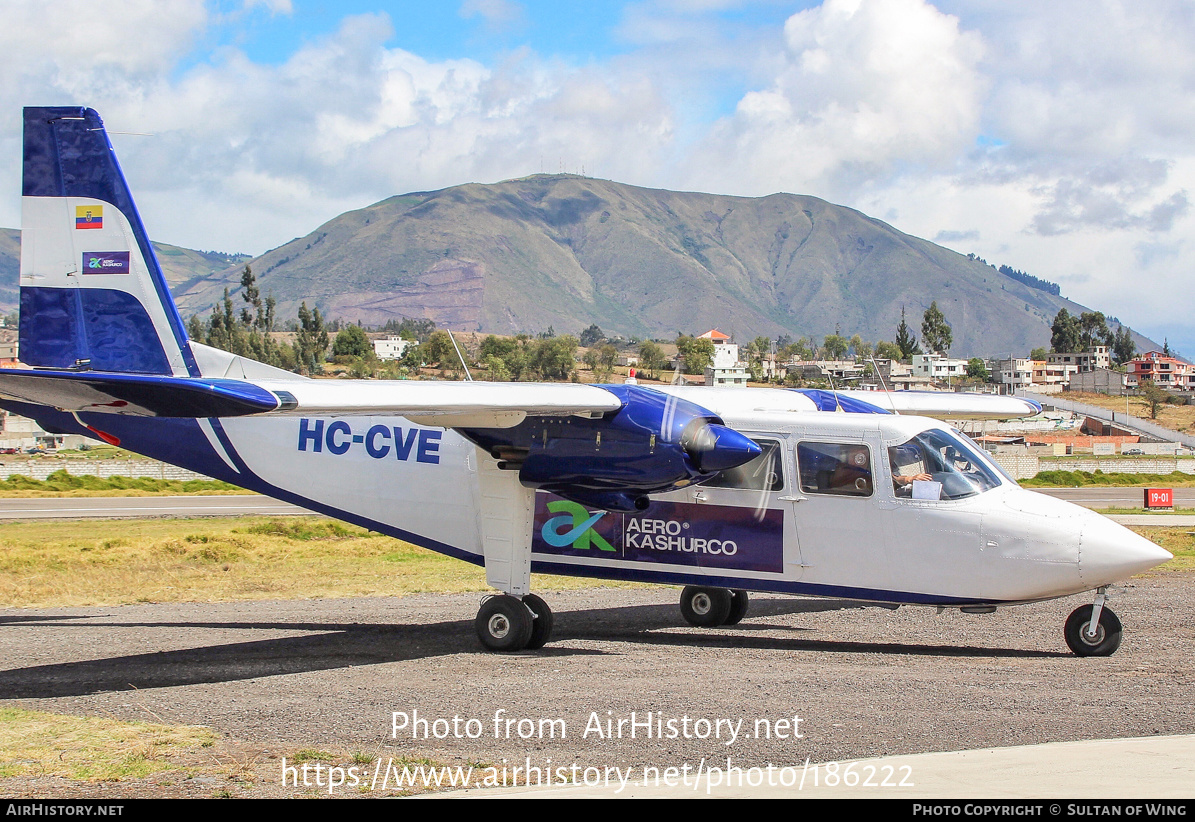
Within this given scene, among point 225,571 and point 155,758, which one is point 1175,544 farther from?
point 155,758

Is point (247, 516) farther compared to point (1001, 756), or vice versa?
point (247, 516)

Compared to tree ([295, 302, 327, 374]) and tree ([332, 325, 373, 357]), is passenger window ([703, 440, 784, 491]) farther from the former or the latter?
tree ([332, 325, 373, 357])

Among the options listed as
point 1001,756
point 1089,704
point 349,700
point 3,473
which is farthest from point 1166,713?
point 3,473

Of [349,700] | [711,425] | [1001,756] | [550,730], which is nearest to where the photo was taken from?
[1001,756]

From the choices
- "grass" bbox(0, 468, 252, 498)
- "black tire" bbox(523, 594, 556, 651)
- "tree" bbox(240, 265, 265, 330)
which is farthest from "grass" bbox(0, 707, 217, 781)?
"tree" bbox(240, 265, 265, 330)

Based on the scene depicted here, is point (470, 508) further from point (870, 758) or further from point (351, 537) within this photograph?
point (351, 537)

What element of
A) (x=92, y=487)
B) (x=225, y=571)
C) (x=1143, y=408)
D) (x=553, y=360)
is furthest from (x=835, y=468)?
(x=1143, y=408)

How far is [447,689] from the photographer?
32.5 ft

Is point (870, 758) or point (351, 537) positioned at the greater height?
point (870, 758)

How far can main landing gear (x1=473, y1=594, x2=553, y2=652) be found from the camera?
39.8ft

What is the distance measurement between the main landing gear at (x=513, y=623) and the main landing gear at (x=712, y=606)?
2604mm

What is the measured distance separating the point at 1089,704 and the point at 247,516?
33243 mm

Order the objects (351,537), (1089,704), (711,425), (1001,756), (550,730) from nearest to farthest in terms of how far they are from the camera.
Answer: (1001,756) → (550,730) → (1089,704) → (711,425) → (351,537)

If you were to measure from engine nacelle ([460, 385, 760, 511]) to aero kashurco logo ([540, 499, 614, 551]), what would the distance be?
643mm
